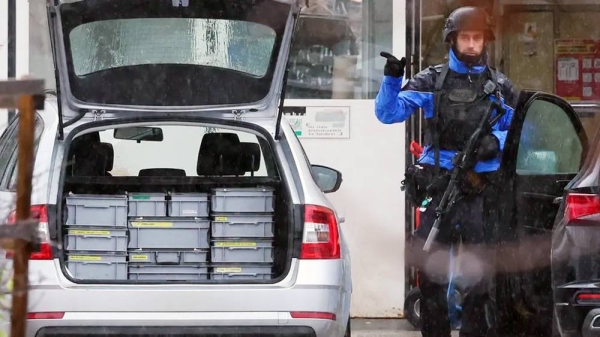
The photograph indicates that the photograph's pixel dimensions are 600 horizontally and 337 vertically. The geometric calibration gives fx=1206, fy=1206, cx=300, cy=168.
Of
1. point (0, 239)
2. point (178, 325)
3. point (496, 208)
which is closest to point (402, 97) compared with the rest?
point (496, 208)

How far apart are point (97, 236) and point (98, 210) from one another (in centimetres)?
13

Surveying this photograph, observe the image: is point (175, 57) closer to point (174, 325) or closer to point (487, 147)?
point (174, 325)

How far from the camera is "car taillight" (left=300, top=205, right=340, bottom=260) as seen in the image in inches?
218

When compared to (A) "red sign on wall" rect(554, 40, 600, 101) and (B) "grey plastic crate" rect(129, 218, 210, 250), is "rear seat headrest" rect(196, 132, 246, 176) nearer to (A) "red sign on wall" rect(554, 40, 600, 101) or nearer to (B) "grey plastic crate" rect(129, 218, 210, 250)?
(B) "grey plastic crate" rect(129, 218, 210, 250)

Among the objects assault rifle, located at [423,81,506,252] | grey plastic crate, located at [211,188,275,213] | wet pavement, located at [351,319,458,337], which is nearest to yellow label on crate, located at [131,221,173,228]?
grey plastic crate, located at [211,188,275,213]

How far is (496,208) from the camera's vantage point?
6664 millimetres

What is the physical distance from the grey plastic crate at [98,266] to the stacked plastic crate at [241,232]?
0.44m

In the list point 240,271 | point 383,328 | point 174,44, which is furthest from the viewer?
point 383,328

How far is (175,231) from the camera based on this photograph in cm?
589

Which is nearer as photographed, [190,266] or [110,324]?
[110,324]

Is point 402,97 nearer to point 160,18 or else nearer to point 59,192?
point 160,18

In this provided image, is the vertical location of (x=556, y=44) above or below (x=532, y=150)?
above

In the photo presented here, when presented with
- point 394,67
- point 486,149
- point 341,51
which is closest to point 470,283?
point 486,149

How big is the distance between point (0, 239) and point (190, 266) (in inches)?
88.6
